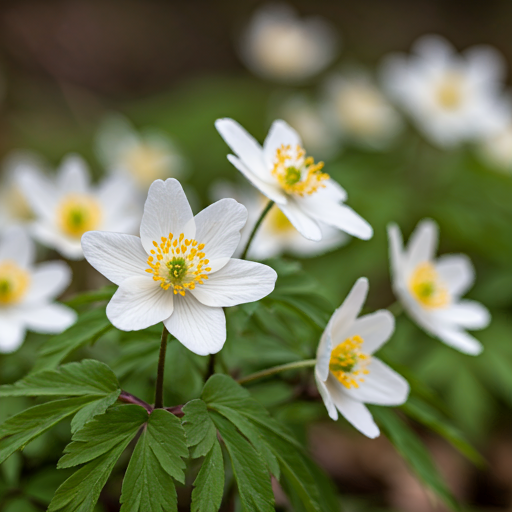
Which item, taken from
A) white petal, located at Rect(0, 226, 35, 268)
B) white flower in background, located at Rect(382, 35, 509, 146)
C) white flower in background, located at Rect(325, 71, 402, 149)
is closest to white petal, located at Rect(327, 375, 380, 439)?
white petal, located at Rect(0, 226, 35, 268)

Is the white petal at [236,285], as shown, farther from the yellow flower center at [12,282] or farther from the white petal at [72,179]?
the white petal at [72,179]

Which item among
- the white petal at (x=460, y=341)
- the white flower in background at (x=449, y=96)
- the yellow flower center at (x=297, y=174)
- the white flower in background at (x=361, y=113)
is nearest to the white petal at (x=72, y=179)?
the yellow flower center at (x=297, y=174)

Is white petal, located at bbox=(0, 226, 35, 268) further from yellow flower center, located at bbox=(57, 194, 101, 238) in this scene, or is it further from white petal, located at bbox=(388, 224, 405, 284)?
white petal, located at bbox=(388, 224, 405, 284)

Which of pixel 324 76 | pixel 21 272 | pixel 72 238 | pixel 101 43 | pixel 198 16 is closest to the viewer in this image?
pixel 21 272

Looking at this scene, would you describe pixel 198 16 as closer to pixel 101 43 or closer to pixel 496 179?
pixel 101 43

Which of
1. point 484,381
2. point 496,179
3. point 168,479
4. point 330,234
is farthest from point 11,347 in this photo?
point 496,179

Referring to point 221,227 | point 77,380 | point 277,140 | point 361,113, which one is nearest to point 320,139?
point 361,113
